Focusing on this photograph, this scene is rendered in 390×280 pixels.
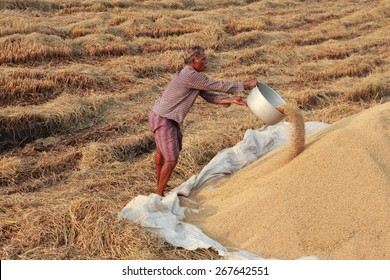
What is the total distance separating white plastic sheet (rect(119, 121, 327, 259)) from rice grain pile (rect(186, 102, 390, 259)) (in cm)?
13

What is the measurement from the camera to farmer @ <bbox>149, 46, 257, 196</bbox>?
3.52 m

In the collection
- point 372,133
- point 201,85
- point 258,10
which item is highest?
point 201,85

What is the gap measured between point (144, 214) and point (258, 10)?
12045mm

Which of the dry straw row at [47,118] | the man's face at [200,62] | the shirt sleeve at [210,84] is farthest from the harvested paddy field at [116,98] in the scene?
the man's face at [200,62]

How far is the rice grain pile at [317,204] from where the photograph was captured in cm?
304

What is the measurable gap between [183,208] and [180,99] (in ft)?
2.47

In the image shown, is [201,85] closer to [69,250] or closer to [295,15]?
[69,250]

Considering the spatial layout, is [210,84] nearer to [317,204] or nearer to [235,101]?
[235,101]

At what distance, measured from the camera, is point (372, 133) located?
368 centimetres

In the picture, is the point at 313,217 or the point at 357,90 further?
the point at 357,90

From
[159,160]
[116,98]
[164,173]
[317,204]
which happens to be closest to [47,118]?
[116,98]

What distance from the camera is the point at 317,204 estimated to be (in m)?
3.22

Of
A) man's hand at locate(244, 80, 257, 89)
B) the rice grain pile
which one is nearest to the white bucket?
man's hand at locate(244, 80, 257, 89)

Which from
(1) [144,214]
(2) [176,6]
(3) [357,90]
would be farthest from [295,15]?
(1) [144,214]
